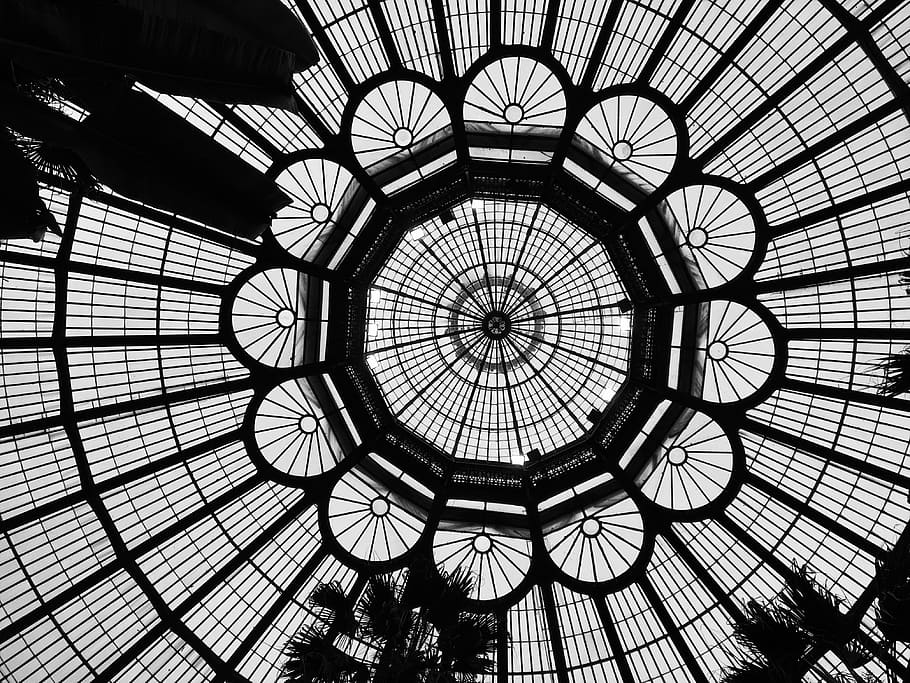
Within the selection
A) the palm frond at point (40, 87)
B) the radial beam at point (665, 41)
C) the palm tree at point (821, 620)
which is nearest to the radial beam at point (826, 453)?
the palm tree at point (821, 620)

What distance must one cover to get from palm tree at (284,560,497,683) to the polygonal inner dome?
9134 mm

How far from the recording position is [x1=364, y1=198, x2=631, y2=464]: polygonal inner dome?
22.2 m

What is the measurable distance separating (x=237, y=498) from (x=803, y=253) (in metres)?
20.1

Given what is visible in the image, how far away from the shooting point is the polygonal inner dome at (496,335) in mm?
22203

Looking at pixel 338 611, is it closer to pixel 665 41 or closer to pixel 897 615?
pixel 897 615

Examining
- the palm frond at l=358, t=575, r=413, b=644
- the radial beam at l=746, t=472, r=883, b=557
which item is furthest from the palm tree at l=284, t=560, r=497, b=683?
the radial beam at l=746, t=472, r=883, b=557

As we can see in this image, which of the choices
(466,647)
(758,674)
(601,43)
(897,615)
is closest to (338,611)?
(466,647)

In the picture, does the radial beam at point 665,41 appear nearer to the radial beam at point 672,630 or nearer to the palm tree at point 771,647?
the palm tree at point 771,647

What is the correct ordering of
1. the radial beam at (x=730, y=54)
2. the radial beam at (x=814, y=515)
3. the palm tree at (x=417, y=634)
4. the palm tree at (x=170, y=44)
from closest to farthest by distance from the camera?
the palm tree at (x=170, y=44)
the palm tree at (x=417, y=634)
the radial beam at (x=730, y=54)
the radial beam at (x=814, y=515)

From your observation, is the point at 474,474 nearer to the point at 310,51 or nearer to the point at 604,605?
the point at 604,605

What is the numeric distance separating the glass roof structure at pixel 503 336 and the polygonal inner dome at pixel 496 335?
0.20 metres

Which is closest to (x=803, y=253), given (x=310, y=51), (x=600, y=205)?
(x=600, y=205)

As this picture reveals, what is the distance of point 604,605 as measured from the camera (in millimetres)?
20344

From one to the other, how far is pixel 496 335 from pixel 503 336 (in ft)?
0.93
